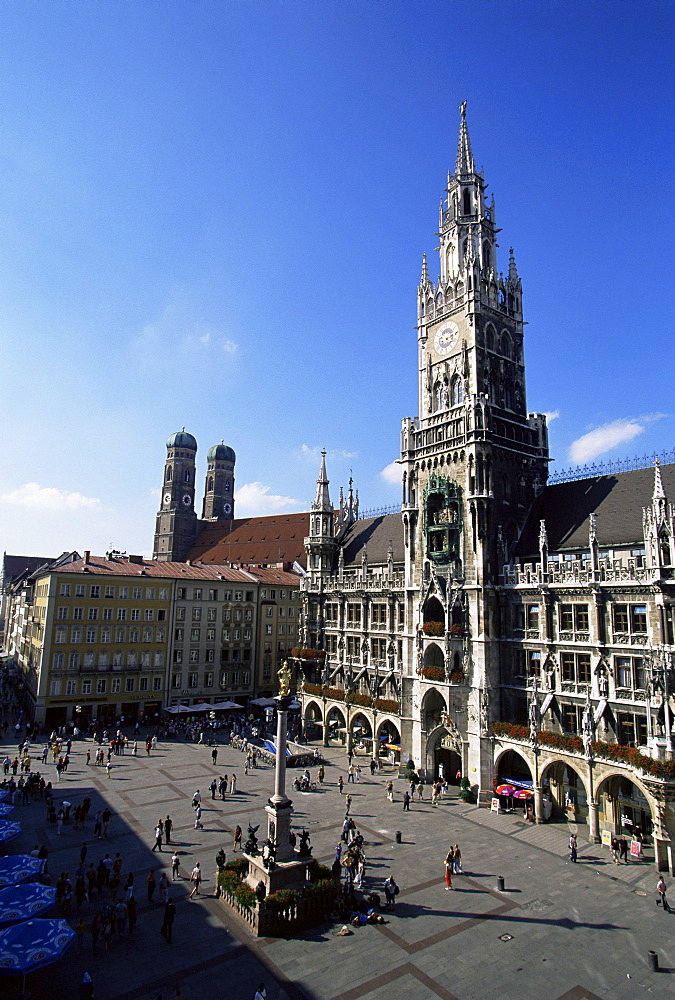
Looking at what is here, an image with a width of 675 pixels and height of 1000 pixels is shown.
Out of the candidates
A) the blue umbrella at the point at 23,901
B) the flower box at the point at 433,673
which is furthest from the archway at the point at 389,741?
the blue umbrella at the point at 23,901

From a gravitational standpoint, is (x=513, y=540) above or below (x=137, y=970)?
above

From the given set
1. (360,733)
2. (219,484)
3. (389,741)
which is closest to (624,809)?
(389,741)

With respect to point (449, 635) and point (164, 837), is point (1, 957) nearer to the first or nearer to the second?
point (164, 837)

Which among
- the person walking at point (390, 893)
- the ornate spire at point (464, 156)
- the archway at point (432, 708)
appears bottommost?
the person walking at point (390, 893)

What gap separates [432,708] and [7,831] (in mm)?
31337

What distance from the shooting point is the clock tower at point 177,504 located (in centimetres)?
14275

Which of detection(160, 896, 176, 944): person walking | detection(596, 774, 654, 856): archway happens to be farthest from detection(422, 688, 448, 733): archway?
detection(160, 896, 176, 944): person walking

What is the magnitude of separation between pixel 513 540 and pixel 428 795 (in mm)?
20860

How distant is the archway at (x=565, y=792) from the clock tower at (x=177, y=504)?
11133 centimetres

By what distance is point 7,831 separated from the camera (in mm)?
30219

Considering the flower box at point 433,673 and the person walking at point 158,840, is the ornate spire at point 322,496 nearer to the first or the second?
the flower box at point 433,673

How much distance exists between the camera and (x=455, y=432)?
50781mm

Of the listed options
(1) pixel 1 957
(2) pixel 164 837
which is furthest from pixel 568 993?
(2) pixel 164 837

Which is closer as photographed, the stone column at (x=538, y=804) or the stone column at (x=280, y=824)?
the stone column at (x=280, y=824)
